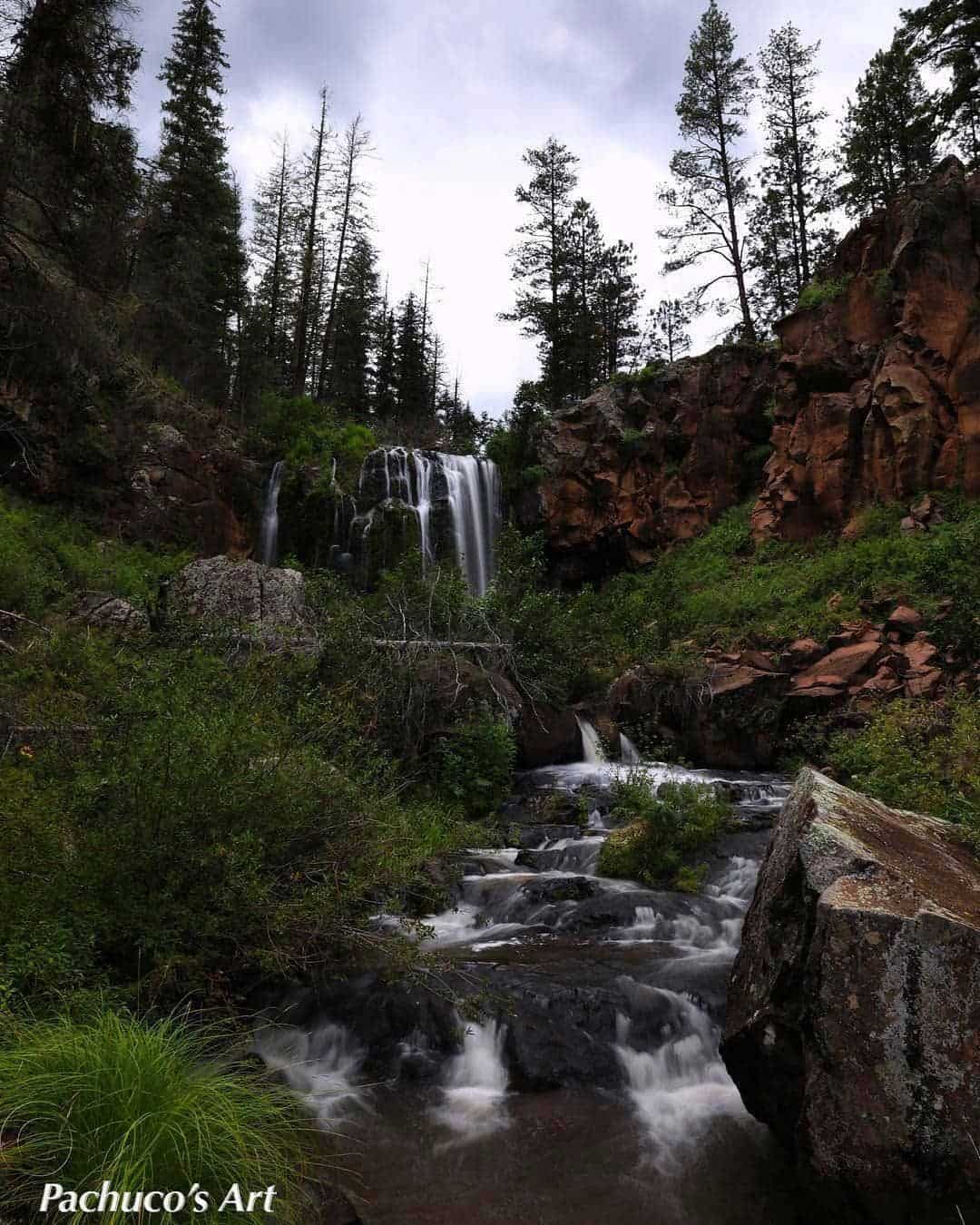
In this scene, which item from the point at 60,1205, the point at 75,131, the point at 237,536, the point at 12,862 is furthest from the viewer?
the point at 237,536

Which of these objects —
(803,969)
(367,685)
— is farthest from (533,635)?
(803,969)

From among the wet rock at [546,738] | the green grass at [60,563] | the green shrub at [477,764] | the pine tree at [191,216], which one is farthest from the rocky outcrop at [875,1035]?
the pine tree at [191,216]

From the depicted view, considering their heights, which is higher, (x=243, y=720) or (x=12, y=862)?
(x=243, y=720)

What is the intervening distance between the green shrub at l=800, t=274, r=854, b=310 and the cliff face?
0.29 ft

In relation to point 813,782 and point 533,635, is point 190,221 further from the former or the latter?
point 813,782

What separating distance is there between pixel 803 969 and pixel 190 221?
28.9 m

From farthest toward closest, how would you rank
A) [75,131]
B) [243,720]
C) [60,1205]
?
[75,131] < [243,720] < [60,1205]

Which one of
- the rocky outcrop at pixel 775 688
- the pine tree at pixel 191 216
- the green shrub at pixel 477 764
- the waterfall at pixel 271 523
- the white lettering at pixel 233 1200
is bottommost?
the white lettering at pixel 233 1200

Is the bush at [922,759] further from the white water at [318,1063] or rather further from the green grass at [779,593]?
the white water at [318,1063]

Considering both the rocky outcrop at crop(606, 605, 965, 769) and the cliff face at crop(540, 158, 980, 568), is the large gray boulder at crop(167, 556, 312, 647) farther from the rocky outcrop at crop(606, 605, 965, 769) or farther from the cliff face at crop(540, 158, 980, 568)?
the cliff face at crop(540, 158, 980, 568)

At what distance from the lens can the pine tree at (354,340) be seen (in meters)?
35.1

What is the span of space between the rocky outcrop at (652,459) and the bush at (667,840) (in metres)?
14.4

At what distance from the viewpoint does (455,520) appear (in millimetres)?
21438

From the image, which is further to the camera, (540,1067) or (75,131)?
(75,131)
